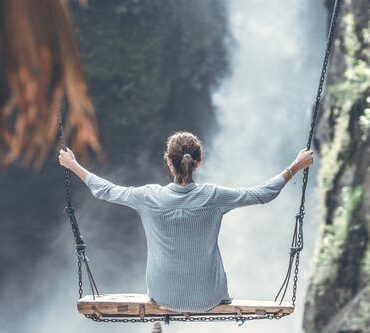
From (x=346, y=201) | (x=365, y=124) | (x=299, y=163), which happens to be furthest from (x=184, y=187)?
(x=346, y=201)

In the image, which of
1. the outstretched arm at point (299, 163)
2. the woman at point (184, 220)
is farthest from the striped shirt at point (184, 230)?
the outstretched arm at point (299, 163)

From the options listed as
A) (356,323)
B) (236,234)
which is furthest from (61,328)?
(356,323)

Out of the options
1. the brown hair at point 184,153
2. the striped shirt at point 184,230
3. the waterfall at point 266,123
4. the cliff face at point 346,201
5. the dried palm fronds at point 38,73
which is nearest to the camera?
the dried palm fronds at point 38,73

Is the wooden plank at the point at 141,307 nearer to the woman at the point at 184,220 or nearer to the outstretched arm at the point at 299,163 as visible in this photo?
the woman at the point at 184,220

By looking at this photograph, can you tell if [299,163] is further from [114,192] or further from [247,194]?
[114,192]

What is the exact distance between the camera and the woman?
3.82 metres

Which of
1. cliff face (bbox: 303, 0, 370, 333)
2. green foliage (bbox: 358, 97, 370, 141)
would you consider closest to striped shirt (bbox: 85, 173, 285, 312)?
green foliage (bbox: 358, 97, 370, 141)

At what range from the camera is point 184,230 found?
3.89 metres

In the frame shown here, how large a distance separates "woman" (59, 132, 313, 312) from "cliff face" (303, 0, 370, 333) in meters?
7.26

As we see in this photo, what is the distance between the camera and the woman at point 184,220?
3824 millimetres

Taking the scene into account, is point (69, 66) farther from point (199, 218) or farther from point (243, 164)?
point (243, 164)

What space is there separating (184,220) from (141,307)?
651mm

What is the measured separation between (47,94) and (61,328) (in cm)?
2017

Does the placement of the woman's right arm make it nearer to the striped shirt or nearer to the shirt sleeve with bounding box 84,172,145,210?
the striped shirt
